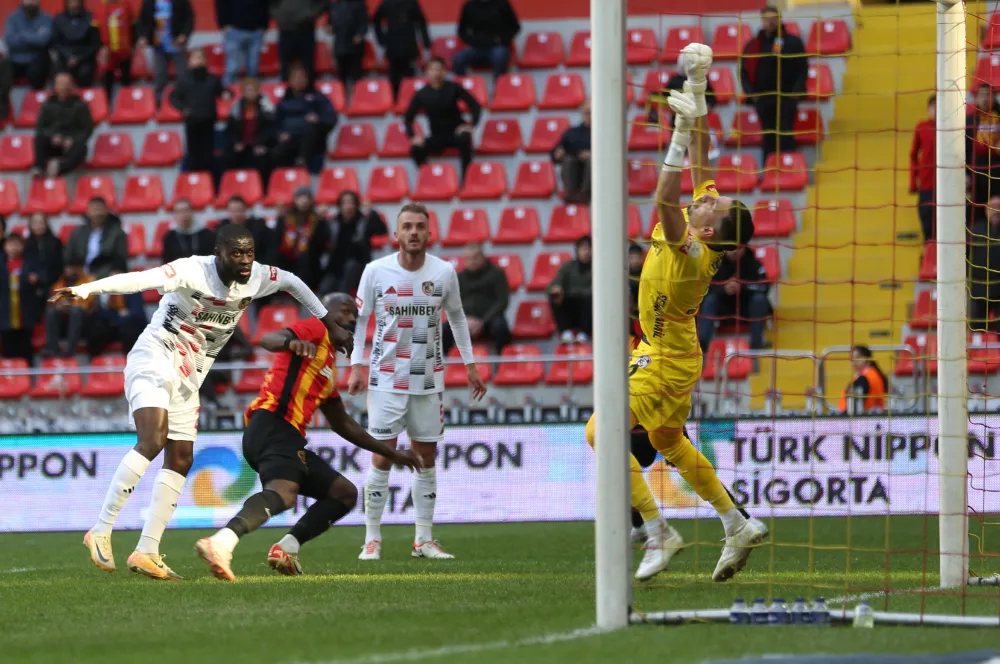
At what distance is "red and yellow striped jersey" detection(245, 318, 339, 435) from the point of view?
8.95 m

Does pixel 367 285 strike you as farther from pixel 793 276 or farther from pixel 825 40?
pixel 825 40

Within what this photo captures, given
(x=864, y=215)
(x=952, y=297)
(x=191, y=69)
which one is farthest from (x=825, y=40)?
(x=952, y=297)

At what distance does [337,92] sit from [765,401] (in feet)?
31.5

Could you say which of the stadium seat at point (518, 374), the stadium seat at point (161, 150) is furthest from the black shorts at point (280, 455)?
the stadium seat at point (161, 150)

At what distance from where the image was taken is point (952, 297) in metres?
7.66

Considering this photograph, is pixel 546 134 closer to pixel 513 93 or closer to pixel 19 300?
pixel 513 93

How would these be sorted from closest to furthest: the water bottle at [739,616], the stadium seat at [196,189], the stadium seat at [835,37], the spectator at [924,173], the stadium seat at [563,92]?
the water bottle at [739,616] → the spectator at [924,173] → the stadium seat at [835,37] → the stadium seat at [196,189] → the stadium seat at [563,92]

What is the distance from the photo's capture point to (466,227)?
1952cm

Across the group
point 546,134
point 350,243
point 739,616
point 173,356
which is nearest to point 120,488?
point 173,356

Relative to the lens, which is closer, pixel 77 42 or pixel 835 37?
pixel 835 37

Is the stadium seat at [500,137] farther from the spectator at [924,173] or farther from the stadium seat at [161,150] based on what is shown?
the spectator at [924,173]

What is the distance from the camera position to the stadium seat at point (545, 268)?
733 inches

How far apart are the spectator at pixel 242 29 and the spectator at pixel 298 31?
0.39 metres

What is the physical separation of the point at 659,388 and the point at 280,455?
2324mm
